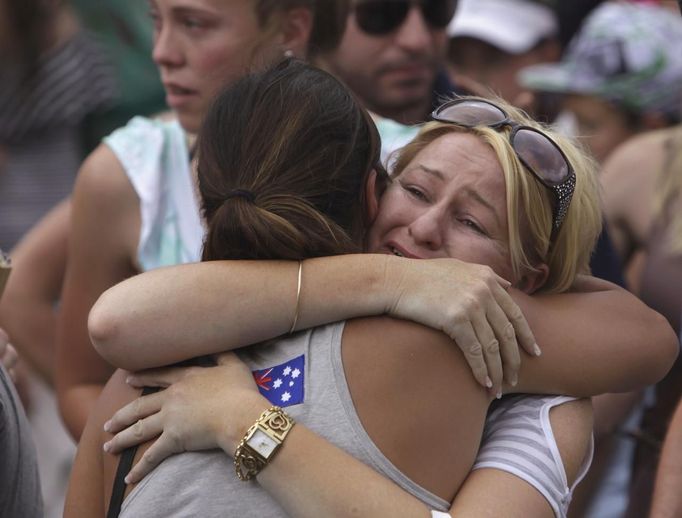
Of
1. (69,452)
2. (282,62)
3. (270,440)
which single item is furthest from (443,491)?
(69,452)

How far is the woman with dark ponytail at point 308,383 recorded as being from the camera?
1.76m

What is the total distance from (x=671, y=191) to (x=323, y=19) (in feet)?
4.06

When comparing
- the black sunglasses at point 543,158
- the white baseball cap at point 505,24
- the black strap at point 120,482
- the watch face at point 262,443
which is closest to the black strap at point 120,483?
the black strap at point 120,482

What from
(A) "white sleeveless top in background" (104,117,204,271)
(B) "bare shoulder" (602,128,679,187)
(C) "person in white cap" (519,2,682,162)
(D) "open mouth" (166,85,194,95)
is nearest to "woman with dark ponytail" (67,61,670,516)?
(A) "white sleeveless top in background" (104,117,204,271)

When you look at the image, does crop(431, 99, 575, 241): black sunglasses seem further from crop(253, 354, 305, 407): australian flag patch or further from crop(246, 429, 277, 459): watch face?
crop(246, 429, 277, 459): watch face

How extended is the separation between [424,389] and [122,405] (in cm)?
52

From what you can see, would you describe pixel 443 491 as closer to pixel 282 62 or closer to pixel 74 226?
pixel 282 62

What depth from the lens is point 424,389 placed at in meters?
1.79

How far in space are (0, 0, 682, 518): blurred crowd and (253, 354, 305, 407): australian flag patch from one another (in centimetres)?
46

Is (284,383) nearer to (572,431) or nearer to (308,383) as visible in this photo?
(308,383)

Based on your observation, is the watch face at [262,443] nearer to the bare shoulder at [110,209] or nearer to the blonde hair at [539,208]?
the blonde hair at [539,208]

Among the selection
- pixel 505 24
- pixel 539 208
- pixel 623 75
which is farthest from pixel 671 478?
pixel 505 24

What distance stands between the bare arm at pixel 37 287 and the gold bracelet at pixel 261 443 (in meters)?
1.95

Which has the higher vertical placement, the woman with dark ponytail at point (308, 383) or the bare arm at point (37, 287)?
the woman with dark ponytail at point (308, 383)
